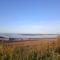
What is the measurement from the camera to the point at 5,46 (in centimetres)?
977

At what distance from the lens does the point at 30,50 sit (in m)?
9.64

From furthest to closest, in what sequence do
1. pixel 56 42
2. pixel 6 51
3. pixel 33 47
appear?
1. pixel 56 42
2. pixel 33 47
3. pixel 6 51

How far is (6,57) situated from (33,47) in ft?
5.57

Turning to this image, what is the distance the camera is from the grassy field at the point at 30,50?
9102 millimetres

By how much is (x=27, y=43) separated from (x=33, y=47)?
0.51 m

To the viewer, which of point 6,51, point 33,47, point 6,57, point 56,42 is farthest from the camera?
point 56,42

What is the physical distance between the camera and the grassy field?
910 cm

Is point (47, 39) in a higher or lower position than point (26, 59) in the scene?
higher

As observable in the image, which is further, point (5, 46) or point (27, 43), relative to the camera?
point (27, 43)

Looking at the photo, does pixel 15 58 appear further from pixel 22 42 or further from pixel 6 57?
pixel 22 42

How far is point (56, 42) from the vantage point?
11.1 metres

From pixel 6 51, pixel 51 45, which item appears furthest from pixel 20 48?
pixel 51 45

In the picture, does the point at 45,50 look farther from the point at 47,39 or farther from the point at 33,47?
the point at 47,39

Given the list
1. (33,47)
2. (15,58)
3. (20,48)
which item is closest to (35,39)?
(33,47)
